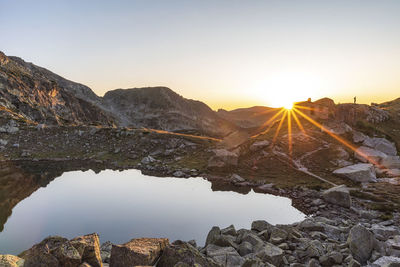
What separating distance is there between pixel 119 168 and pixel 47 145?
23923 mm

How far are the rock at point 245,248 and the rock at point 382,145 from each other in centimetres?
3746

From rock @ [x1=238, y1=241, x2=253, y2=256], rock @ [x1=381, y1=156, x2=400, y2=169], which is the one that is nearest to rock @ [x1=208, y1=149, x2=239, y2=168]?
rock @ [x1=381, y1=156, x2=400, y2=169]

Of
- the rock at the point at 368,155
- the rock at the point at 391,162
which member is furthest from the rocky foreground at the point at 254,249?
the rock at the point at 368,155

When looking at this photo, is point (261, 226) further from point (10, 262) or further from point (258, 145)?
point (258, 145)

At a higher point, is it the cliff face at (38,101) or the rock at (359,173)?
the cliff face at (38,101)

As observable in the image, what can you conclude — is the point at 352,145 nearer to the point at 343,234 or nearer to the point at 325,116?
the point at 325,116

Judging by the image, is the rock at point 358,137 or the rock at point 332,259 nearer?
the rock at point 332,259

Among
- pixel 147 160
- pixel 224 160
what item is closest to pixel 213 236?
pixel 224 160

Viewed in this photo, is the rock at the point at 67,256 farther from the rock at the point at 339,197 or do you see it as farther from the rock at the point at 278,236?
the rock at the point at 339,197

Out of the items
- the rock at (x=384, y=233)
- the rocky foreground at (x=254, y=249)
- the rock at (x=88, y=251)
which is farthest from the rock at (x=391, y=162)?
the rock at (x=88, y=251)

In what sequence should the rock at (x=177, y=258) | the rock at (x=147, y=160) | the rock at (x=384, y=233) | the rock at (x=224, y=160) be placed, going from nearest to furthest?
the rock at (x=177, y=258) → the rock at (x=384, y=233) → the rock at (x=224, y=160) → the rock at (x=147, y=160)

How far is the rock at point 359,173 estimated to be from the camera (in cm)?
3077

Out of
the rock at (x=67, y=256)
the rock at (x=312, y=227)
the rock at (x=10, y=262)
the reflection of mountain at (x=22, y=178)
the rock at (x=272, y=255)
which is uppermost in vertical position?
the rock at (x=67, y=256)

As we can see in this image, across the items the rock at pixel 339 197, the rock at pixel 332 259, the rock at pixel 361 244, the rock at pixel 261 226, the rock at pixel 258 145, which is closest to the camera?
the rock at pixel 332 259
